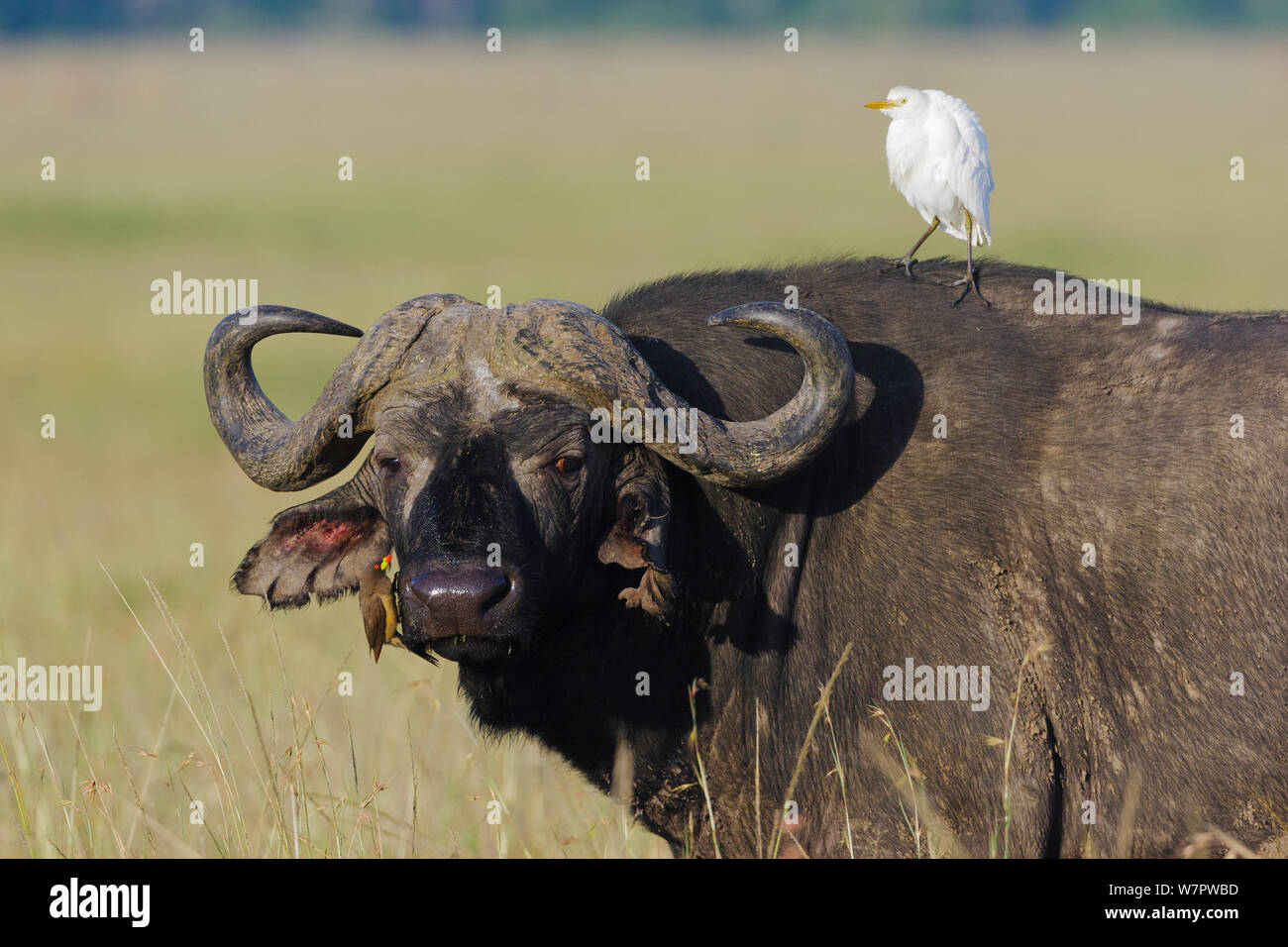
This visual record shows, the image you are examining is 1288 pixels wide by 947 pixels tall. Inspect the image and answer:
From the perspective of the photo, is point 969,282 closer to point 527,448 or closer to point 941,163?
point 941,163

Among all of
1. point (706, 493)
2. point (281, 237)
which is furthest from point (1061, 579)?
point (281, 237)

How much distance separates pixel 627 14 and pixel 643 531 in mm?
160751

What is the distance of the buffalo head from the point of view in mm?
4492

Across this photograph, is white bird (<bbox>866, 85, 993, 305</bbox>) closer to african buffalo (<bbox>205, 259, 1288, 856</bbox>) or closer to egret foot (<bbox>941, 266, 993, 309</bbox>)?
egret foot (<bbox>941, 266, 993, 309</bbox>)

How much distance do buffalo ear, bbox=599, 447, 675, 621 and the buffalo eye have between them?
17 cm

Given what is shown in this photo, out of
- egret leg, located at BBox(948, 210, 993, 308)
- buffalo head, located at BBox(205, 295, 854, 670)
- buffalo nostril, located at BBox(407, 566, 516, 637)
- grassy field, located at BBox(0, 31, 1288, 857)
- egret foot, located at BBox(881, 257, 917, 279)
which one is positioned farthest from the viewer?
grassy field, located at BBox(0, 31, 1288, 857)

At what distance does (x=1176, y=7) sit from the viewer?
146875 mm

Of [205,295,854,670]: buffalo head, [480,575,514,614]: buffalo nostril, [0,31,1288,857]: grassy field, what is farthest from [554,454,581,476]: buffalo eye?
[0,31,1288,857]: grassy field

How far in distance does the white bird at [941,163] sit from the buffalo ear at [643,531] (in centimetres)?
143

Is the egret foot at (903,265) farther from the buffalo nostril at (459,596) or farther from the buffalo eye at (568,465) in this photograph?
the buffalo nostril at (459,596)

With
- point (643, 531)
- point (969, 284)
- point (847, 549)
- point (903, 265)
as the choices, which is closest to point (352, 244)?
point (903, 265)

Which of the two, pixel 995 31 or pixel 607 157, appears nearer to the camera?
pixel 607 157
